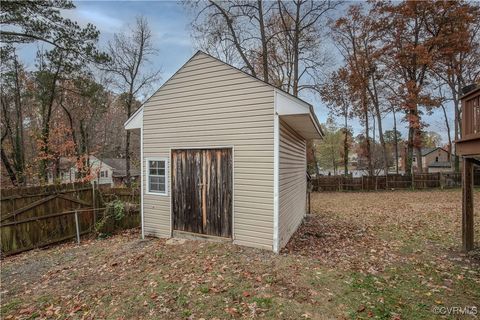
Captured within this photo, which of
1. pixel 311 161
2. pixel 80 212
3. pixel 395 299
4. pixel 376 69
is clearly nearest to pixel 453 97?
pixel 376 69

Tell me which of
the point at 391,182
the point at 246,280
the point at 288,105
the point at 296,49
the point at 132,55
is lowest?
the point at 246,280

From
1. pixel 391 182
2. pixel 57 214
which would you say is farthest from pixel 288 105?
pixel 391 182

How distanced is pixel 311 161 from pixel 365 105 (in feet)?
21.8

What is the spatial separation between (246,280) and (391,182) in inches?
762

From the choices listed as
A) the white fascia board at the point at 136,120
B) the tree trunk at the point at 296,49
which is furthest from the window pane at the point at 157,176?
the tree trunk at the point at 296,49

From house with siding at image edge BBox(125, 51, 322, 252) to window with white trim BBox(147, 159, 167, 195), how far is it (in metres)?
0.03

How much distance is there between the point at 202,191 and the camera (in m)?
6.56

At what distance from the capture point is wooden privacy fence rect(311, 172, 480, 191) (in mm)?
19625

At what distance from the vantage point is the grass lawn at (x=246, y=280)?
147 inches

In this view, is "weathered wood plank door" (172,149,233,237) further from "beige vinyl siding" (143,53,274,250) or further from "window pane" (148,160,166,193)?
"window pane" (148,160,166,193)

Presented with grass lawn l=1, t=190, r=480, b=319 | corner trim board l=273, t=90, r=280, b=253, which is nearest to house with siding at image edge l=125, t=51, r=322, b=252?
corner trim board l=273, t=90, r=280, b=253

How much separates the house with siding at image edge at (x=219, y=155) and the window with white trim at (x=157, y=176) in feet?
0.09

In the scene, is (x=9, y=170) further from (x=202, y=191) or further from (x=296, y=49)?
(x=296, y=49)

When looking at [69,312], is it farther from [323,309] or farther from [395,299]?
[395,299]
